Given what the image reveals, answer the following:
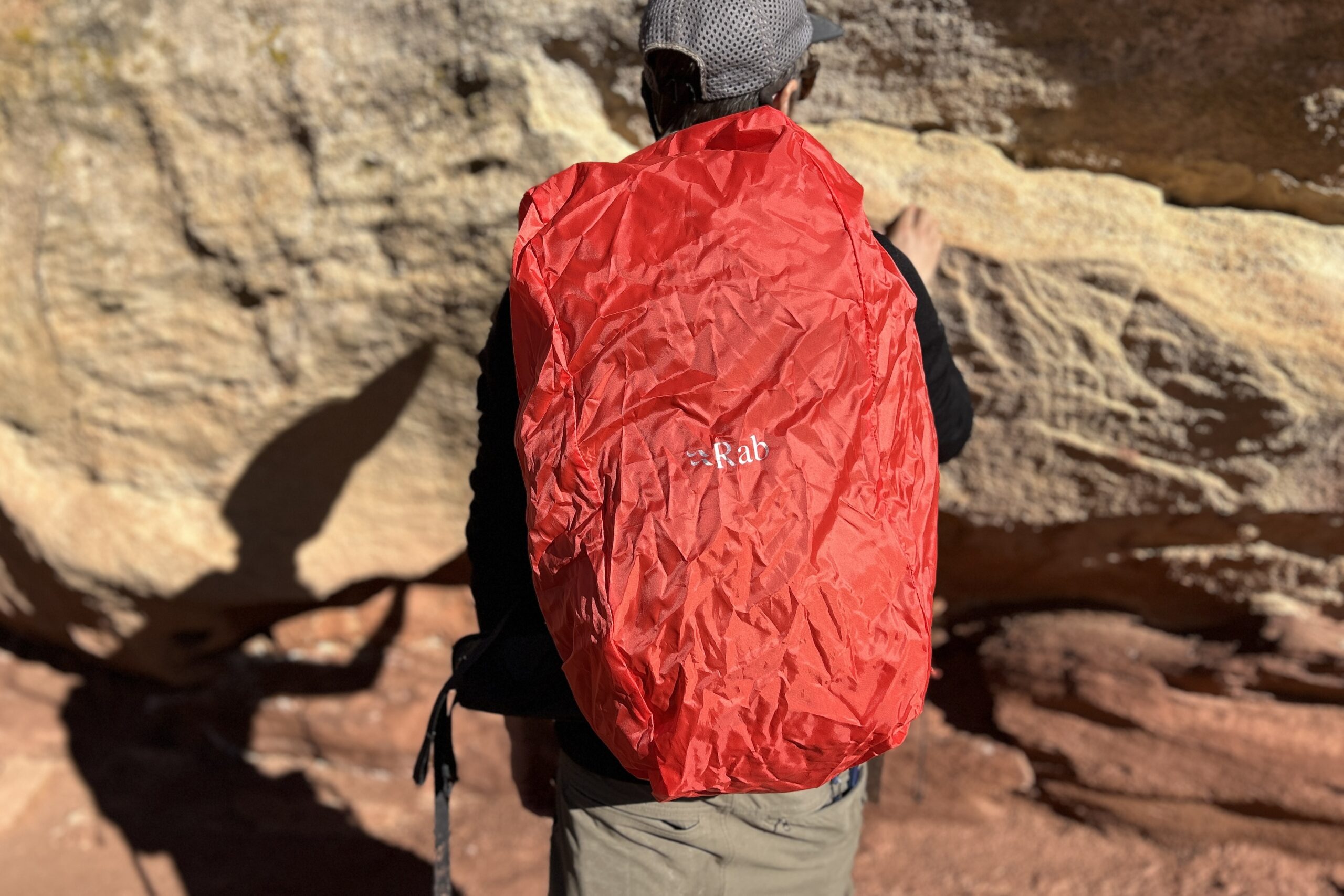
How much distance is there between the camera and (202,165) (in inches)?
74.5

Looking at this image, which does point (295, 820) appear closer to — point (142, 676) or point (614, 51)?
point (142, 676)

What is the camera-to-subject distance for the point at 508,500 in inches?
48.4

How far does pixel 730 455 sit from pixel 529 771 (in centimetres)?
71

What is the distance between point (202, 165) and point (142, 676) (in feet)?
5.06

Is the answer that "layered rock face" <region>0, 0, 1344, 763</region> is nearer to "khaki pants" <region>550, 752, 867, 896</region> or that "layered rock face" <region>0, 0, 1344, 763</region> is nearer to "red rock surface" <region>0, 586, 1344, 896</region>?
"red rock surface" <region>0, 586, 1344, 896</region>

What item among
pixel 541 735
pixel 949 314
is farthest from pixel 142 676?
pixel 949 314

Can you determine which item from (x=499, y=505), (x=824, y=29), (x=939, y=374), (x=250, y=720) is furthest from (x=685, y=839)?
(x=250, y=720)

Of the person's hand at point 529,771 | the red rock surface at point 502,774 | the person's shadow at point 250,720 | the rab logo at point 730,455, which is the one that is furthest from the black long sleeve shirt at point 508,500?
the red rock surface at point 502,774

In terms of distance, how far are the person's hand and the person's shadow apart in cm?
90

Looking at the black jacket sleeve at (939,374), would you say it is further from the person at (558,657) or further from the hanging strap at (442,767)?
the hanging strap at (442,767)

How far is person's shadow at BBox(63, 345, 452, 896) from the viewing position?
2205 mm

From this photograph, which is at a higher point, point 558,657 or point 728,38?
point 728,38

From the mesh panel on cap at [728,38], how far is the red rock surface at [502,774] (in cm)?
155

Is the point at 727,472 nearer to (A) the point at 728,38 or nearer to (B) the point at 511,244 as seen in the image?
(A) the point at 728,38
